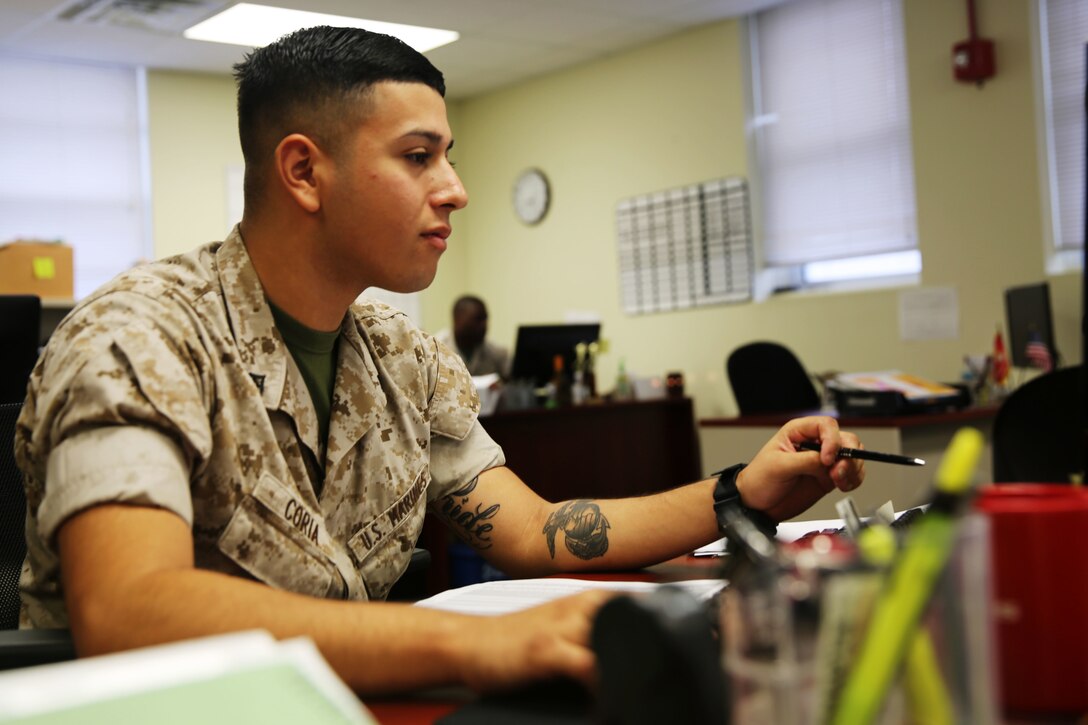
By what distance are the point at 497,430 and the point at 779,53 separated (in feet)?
9.28

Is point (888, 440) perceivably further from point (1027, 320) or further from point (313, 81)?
point (313, 81)

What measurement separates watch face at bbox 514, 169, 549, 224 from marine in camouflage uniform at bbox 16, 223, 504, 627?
5757mm

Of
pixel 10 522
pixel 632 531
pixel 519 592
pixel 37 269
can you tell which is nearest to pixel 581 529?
pixel 632 531

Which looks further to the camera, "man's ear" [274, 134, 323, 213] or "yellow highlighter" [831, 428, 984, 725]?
"man's ear" [274, 134, 323, 213]

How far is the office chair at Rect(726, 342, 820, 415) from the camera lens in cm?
496

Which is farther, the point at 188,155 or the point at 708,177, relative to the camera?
the point at 188,155

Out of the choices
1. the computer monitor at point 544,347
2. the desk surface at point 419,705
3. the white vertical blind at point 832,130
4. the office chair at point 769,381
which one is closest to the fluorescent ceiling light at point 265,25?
the computer monitor at point 544,347

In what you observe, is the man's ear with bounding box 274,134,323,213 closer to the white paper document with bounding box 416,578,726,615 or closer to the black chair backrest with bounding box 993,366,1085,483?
the white paper document with bounding box 416,578,726,615

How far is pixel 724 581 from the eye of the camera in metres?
0.94

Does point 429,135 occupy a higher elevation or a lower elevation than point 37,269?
lower

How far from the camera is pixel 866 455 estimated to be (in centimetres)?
119

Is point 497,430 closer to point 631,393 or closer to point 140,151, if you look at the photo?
point 631,393

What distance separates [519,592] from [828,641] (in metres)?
0.61

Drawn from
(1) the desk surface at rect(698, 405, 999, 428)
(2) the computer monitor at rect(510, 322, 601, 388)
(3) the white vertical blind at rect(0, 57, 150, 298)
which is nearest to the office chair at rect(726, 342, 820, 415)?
(2) the computer monitor at rect(510, 322, 601, 388)
